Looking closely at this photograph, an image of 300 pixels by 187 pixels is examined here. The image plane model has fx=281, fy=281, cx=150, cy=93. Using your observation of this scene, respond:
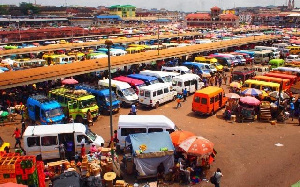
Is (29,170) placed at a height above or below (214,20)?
below

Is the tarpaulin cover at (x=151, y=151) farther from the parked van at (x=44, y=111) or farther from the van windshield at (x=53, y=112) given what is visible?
the van windshield at (x=53, y=112)

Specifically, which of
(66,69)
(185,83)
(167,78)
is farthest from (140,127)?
(66,69)

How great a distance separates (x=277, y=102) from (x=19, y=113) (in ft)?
62.9

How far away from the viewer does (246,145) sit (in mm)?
15648

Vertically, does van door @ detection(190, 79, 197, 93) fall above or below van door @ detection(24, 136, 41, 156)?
above

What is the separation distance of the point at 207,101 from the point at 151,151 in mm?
8922

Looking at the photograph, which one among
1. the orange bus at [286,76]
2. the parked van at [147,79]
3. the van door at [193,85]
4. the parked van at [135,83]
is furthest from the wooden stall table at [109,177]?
the orange bus at [286,76]

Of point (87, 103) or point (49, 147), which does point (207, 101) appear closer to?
point (87, 103)

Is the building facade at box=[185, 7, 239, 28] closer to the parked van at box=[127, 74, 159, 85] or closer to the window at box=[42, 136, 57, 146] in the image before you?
the parked van at box=[127, 74, 159, 85]

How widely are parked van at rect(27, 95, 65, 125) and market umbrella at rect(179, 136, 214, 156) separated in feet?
29.4

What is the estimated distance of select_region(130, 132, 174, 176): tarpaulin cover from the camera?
12.2 m

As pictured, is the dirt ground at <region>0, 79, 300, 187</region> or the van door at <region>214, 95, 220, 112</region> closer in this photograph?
the dirt ground at <region>0, 79, 300, 187</region>

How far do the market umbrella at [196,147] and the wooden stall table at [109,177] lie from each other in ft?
10.8

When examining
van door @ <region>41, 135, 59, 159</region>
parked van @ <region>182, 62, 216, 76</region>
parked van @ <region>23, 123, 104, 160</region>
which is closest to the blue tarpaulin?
parked van @ <region>23, 123, 104, 160</region>
